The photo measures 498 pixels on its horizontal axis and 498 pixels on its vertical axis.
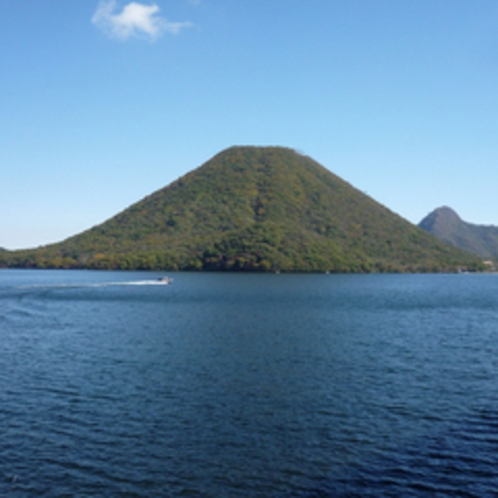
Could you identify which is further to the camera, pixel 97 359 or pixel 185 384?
pixel 97 359

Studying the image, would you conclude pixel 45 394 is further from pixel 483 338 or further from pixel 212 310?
pixel 212 310

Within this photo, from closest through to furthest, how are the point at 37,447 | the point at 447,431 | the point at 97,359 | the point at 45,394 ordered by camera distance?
1. the point at 37,447
2. the point at 447,431
3. the point at 45,394
4. the point at 97,359

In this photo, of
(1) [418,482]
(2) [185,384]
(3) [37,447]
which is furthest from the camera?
(2) [185,384]

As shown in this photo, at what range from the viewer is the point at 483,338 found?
2111 inches

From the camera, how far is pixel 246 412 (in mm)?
28094

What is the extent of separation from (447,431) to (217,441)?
11.0m

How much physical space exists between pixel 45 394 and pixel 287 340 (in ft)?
83.3

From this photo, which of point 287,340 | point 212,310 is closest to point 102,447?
point 287,340

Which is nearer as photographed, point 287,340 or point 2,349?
point 2,349

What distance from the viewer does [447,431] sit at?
2572cm

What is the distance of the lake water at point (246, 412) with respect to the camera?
20.5m

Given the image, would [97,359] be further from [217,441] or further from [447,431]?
[447,431]

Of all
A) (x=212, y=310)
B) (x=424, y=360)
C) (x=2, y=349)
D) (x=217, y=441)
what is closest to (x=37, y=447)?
(x=217, y=441)

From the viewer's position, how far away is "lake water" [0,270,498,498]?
20531 mm
